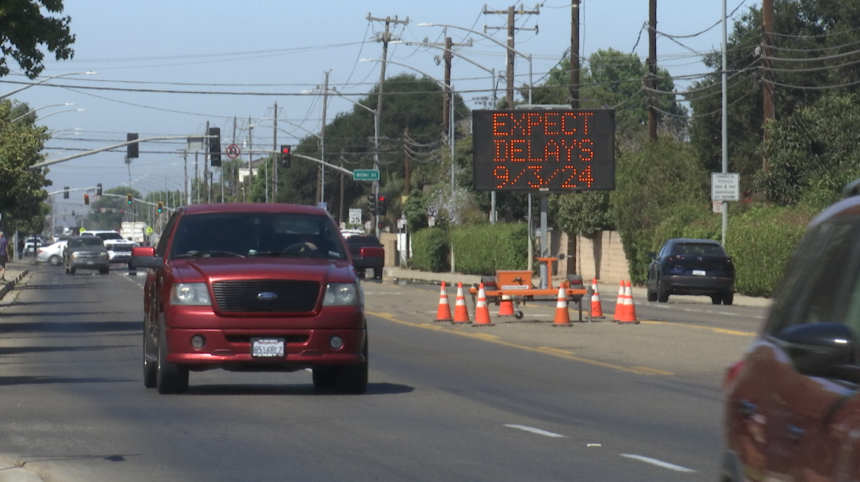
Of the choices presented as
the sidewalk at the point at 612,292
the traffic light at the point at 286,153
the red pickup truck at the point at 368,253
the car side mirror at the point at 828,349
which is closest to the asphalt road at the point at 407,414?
the red pickup truck at the point at 368,253

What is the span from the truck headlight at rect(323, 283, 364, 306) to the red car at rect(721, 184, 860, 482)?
8.03 metres

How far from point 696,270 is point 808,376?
31.8 metres

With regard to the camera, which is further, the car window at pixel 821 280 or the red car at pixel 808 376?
the car window at pixel 821 280

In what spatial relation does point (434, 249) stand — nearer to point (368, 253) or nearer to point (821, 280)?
point (368, 253)

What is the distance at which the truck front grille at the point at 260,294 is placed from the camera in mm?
13688

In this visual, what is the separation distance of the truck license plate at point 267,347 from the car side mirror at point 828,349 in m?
9.50

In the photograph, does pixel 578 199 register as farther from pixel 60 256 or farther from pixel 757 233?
pixel 60 256

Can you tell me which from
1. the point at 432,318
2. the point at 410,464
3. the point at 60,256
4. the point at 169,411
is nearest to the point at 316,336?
the point at 169,411

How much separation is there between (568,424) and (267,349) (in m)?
3.09

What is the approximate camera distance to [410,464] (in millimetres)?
9852

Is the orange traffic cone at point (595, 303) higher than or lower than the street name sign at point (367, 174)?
lower

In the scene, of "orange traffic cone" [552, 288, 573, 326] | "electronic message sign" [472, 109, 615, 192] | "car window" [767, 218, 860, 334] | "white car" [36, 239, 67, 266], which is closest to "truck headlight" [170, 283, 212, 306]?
"car window" [767, 218, 860, 334]

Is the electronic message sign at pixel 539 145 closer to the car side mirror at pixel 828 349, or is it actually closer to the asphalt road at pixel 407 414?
the asphalt road at pixel 407 414

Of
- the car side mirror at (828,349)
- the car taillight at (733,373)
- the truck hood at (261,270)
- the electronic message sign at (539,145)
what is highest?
the electronic message sign at (539,145)
